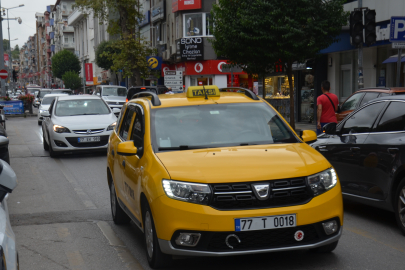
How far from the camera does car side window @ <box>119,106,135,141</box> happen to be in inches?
265

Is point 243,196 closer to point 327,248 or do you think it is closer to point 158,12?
point 327,248

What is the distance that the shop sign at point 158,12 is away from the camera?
4291 centimetres

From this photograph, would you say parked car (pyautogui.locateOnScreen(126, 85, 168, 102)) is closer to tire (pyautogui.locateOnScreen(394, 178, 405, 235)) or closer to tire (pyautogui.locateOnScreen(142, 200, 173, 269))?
tire (pyautogui.locateOnScreen(394, 178, 405, 235))

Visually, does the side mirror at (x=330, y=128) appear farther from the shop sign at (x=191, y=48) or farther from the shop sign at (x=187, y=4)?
the shop sign at (x=187, y=4)

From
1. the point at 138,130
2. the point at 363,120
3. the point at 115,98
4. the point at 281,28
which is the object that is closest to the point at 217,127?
the point at 138,130

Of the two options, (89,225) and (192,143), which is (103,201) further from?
(192,143)

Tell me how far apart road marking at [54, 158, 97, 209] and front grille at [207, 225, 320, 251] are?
4.10m

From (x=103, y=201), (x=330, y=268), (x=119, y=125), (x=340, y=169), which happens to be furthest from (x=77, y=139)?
(x=330, y=268)

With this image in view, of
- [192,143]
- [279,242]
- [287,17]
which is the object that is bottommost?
[279,242]

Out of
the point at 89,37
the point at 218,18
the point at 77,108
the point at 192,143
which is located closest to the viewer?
the point at 192,143

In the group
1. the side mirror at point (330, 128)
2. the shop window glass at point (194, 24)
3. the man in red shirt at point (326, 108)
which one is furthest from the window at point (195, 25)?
the side mirror at point (330, 128)

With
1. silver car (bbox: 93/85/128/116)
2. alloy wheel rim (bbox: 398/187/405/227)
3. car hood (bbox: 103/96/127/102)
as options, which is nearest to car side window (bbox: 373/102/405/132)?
alloy wheel rim (bbox: 398/187/405/227)

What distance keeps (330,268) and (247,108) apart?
1879 millimetres

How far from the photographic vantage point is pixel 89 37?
8388cm
